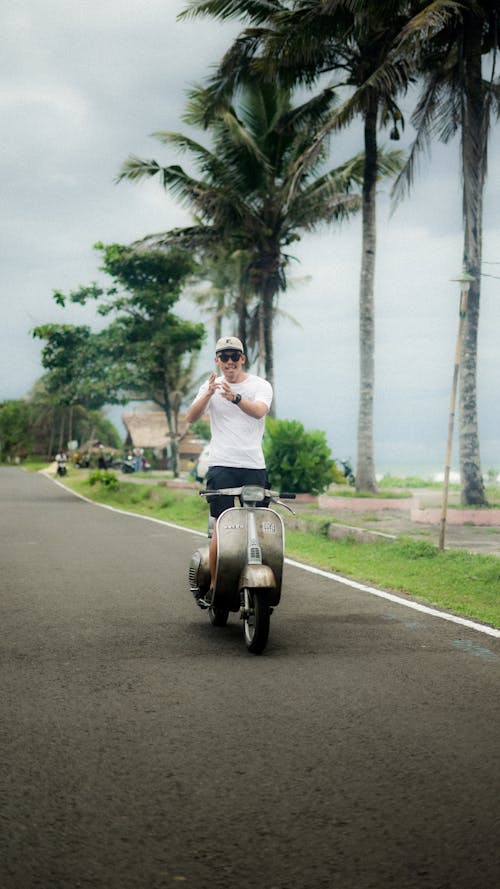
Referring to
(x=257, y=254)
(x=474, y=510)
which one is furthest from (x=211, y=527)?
(x=257, y=254)

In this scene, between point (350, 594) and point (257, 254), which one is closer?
point (350, 594)

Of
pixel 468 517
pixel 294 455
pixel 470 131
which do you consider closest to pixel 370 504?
pixel 294 455

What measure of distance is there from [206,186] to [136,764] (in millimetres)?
25253

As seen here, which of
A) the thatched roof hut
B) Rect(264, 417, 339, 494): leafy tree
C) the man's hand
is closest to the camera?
the man's hand

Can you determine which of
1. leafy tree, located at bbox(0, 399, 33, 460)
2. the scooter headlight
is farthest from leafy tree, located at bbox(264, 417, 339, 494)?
leafy tree, located at bbox(0, 399, 33, 460)

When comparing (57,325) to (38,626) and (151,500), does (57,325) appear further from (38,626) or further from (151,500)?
(38,626)

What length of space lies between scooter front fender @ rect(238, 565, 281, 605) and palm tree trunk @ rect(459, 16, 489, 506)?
12240 mm

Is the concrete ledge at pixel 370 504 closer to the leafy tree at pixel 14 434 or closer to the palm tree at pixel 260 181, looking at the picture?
the palm tree at pixel 260 181

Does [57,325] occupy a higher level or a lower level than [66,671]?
higher

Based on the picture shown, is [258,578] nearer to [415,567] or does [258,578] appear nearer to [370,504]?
[415,567]

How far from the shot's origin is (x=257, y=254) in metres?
30.1

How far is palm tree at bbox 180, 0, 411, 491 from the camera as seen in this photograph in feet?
64.1

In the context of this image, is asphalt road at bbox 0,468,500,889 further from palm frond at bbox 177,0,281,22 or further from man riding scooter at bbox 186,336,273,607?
palm frond at bbox 177,0,281,22

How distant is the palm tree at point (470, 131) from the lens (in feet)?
58.1
